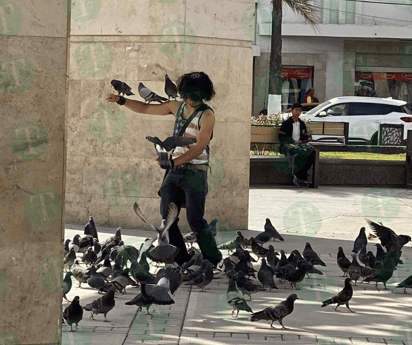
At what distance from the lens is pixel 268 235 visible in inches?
377

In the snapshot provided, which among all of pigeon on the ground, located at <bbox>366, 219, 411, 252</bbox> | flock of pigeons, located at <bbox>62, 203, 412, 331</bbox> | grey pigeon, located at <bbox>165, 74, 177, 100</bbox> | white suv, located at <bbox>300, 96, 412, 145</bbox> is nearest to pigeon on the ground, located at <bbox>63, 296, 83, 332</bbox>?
flock of pigeons, located at <bbox>62, 203, 412, 331</bbox>

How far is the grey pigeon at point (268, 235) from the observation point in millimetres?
9430

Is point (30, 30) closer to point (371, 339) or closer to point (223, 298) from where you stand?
point (371, 339)

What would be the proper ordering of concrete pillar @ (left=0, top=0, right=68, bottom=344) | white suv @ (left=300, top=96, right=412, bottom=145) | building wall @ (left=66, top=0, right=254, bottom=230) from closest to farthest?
concrete pillar @ (left=0, top=0, right=68, bottom=344) < building wall @ (left=66, top=0, right=254, bottom=230) < white suv @ (left=300, top=96, right=412, bottom=145)

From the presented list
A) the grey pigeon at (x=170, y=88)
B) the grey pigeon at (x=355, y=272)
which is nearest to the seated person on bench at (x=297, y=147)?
the grey pigeon at (x=170, y=88)

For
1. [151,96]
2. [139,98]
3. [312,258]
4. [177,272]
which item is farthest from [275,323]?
[139,98]

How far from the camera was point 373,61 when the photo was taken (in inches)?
1505

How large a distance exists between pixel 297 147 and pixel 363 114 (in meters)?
8.75

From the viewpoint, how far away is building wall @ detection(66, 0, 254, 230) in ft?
35.0

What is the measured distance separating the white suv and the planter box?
659 centimetres

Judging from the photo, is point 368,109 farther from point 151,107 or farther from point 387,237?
point 151,107

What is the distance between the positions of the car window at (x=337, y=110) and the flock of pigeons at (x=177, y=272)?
16.7m

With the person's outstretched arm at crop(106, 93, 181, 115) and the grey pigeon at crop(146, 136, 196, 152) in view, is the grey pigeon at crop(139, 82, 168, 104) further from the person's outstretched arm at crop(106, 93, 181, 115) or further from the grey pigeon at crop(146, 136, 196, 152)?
the grey pigeon at crop(146, 136, 196, 152)

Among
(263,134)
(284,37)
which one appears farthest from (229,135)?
(284,37)
